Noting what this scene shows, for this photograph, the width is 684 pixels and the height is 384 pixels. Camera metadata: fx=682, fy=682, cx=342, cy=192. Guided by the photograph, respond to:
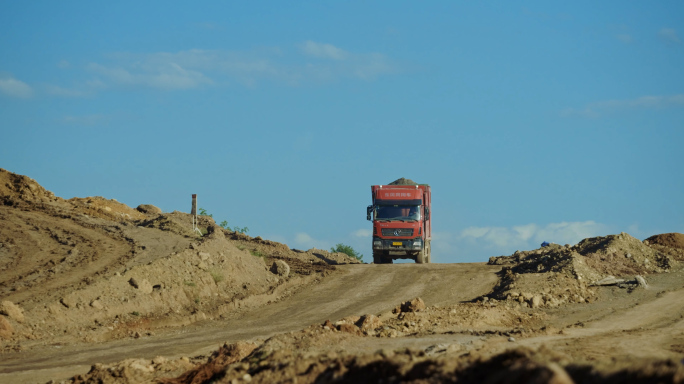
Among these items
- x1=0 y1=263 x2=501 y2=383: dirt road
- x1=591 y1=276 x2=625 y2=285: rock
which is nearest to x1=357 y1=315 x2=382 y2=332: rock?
x1=0 y1=263 x2=501 y2=383: dirt road

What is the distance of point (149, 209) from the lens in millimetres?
54125

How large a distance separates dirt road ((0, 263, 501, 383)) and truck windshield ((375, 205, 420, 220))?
2.80 metres

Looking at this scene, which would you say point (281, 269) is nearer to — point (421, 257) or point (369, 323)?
point (421, 257)

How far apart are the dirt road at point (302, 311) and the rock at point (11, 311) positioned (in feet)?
6.92

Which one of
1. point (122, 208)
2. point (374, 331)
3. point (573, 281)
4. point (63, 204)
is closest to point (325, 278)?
point (573, 281)

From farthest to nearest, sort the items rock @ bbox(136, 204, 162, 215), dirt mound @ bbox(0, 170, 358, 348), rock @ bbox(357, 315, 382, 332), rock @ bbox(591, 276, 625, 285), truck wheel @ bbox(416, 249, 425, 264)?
rock @ bbox(136, 204, 162, 215)
truck wheel @ bbox(416, 249, 425, 264)
rock @ bbox(591, 276, 625, 285)
dirt mound @ bbox(0, 170, 358, 348)
rock @ bbox(357, 315, 382, 332)

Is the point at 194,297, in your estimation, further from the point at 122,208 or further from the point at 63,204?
the point at 122,208

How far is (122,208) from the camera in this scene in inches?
1946

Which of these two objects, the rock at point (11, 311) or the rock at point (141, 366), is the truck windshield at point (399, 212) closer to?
the rock at point (11, 311)

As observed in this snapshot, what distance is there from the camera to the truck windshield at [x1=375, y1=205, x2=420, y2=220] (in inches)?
1436

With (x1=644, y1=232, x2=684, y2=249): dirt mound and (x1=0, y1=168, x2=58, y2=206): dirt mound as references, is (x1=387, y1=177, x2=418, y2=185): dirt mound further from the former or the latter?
(x1=0, y1=168, x2=58, y2=206): dirt mound

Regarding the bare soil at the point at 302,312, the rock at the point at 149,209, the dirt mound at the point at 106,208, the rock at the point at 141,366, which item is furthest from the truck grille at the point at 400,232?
the rock at the point at 149,209

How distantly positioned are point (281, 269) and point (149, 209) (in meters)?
24.2

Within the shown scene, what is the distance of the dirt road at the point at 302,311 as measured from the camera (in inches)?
669
